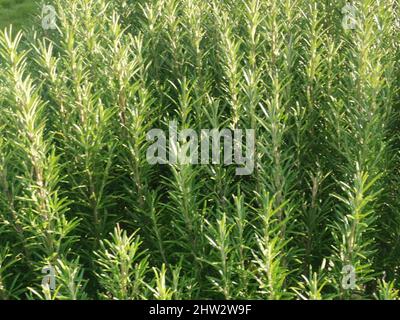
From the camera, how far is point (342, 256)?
5.95 ft

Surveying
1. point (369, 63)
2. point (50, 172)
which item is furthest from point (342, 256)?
point (50, 172)

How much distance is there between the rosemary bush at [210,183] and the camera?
6.24 feet

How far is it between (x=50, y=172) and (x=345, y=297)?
40.2 inches

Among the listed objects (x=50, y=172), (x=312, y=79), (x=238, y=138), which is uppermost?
(x=312, y=79)

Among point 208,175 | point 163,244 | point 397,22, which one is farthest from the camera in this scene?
point 397,22

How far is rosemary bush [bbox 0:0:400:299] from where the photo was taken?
6.24ft

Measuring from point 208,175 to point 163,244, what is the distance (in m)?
0.33

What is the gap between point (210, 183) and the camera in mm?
2256

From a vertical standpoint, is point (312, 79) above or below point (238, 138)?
above
